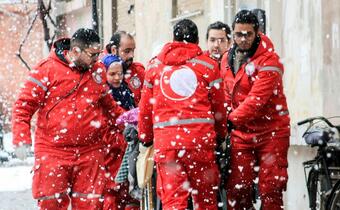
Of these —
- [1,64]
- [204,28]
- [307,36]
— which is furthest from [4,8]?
[307,36]

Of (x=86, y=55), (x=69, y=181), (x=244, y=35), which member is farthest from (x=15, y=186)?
(x=244, y=35)

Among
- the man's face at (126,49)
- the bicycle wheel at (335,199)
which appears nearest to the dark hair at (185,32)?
the bicycle wheel at (335,199)

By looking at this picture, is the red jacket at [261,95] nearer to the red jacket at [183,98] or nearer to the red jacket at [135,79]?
the red jacket at [183,98]

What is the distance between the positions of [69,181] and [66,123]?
52cm

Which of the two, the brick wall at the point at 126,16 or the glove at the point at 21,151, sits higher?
the brick wall at the point at 126,16

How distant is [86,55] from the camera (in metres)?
8.71

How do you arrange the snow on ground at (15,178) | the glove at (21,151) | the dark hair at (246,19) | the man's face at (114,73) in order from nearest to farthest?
1. the glove at (21,151)
2. the dark hair at (246,19)
3. the man's face at (114,73)
4. the snow on ground at (15,178)

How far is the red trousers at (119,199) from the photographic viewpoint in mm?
10188

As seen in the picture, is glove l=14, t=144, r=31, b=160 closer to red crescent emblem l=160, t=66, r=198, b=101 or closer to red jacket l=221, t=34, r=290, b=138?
red crescent emblem l=160, t=66, r=198, b=101

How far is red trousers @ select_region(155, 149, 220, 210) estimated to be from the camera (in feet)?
26.6

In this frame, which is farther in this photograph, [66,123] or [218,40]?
[218,40]

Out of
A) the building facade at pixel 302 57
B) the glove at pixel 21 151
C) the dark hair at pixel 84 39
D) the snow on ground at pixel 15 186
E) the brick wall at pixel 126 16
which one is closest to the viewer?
the glove at pixel 21 151

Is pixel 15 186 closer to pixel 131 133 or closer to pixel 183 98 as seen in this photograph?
pixel 131 133

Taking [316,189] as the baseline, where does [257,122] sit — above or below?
above
